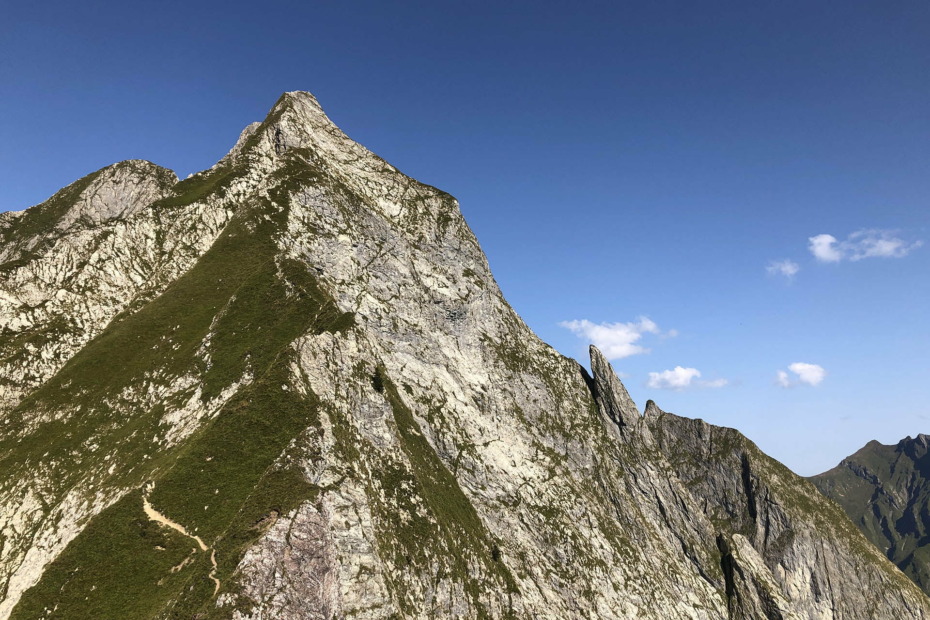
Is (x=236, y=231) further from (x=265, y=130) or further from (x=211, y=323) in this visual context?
(x=265, y=130)

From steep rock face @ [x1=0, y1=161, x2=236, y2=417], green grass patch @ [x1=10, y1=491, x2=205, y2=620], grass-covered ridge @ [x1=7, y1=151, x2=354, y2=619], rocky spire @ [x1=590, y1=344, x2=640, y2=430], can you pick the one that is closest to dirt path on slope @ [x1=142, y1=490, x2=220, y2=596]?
green grass patch @ [x1=10, y1=491, x2=205, y2=620]

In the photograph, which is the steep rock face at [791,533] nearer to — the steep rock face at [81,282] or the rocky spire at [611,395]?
the rocky spire at [611,395]

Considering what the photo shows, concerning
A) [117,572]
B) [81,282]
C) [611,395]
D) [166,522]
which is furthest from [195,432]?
[611,395]

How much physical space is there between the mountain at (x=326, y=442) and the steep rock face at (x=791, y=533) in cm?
75

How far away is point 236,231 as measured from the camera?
3401 inches

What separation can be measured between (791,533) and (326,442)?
141514 millimetres

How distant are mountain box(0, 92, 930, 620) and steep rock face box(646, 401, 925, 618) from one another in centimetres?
75

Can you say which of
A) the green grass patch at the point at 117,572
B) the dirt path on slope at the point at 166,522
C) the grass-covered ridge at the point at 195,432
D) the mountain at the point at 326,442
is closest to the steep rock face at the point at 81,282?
the mountain at the point at 326,442

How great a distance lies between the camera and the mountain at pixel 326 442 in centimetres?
4528

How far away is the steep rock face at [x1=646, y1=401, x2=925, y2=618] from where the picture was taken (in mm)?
131250

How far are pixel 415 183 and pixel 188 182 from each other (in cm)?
4967

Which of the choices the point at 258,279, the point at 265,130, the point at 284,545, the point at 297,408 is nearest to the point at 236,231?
the point at 258,279

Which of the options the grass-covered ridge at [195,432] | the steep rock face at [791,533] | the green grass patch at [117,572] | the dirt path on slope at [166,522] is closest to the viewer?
the green grass patch at [117,572]

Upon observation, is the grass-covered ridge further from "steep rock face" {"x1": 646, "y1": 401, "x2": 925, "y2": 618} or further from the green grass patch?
"steep rock face" {"x1": 646, "y1": 401, "x2": 925, "y2": 618}
